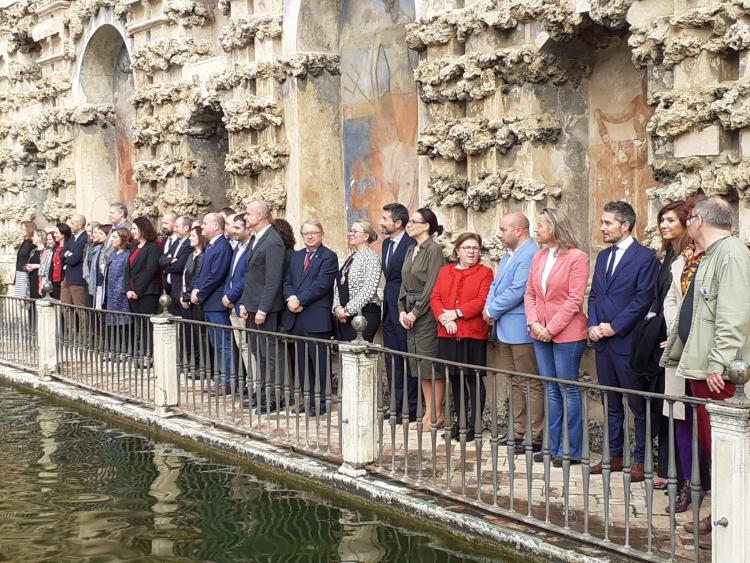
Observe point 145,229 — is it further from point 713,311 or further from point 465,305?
point 713,311

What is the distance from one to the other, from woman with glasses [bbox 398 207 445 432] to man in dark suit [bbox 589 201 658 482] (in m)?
1.87

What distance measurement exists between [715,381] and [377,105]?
7320 millimetres

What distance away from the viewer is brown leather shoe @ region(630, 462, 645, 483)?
7.48 m

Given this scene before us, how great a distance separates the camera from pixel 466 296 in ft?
28.8

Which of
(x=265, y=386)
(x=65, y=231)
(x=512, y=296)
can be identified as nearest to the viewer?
(x=512, y=296)

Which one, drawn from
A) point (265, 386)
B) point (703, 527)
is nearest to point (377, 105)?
point (265, 386)

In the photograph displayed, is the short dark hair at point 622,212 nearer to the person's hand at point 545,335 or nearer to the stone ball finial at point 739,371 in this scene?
the person's hand at point 545,335

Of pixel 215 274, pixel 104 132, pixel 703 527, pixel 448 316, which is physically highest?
pixel 104 132

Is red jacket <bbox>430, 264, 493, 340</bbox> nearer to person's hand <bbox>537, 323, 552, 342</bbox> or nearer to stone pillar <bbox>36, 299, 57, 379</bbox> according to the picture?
person's hand <bbox>537, 323, 552, 342</bbox>

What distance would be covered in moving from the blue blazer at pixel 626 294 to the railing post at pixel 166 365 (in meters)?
4.44

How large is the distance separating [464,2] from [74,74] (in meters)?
10.0

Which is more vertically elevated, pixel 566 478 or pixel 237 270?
pixel 237 270

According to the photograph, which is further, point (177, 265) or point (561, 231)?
point (177, 265)

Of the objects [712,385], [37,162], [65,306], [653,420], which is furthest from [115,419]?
[37,162]
